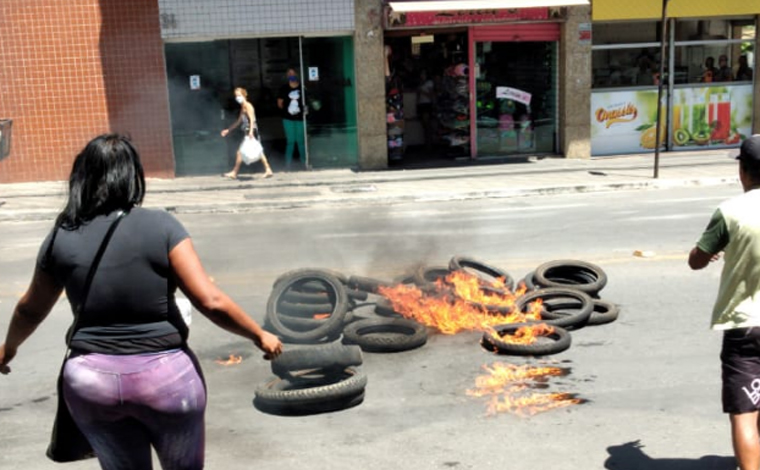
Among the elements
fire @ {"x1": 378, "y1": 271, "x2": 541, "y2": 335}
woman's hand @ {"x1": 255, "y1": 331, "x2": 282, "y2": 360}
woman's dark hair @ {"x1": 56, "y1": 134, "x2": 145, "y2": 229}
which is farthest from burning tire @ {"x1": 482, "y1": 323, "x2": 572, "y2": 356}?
woman's dark hair @ {"x1": 56, "y1": 134, "x2": 145, "y2": 229}

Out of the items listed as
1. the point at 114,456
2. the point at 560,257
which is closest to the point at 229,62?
the point at 560,257

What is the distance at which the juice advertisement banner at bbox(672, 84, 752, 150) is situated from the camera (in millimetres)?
20062

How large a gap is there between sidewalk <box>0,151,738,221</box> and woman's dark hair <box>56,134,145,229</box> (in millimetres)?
11962

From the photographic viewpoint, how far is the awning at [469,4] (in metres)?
17.6

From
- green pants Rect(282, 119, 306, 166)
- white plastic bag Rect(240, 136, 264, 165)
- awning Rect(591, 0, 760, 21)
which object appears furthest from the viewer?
awning Rect(591, 0, 760, 21)

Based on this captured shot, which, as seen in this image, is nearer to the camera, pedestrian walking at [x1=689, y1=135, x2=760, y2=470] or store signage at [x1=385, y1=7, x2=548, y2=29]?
pedestrian walking at [x1=689, y1=135, x2=760, y2=470]

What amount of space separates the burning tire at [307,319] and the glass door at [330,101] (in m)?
11.2

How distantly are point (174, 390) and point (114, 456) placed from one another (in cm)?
37

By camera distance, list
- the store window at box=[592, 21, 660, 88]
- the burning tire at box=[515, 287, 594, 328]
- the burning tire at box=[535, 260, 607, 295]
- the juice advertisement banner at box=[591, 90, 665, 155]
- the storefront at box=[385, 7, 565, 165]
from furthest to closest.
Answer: the juice advertisement banner at box=[591, 90, 665, 155], the store window at box=[592, 21, 660, 88], the storefront at box=[385, 7, 565, 165], the burning tire at box=[535, 260, 607, 295], the burning tire at box=[515, 287, 594, 328]

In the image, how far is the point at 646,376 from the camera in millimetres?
6496

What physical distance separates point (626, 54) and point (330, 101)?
682cm

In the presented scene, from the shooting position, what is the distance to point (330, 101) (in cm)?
1909

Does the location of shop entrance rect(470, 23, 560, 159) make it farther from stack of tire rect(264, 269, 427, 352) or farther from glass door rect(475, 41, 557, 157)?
stack of tire rect(264, 269, 427, 352)

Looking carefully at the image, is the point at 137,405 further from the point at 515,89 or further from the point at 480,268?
the point at 515,89
